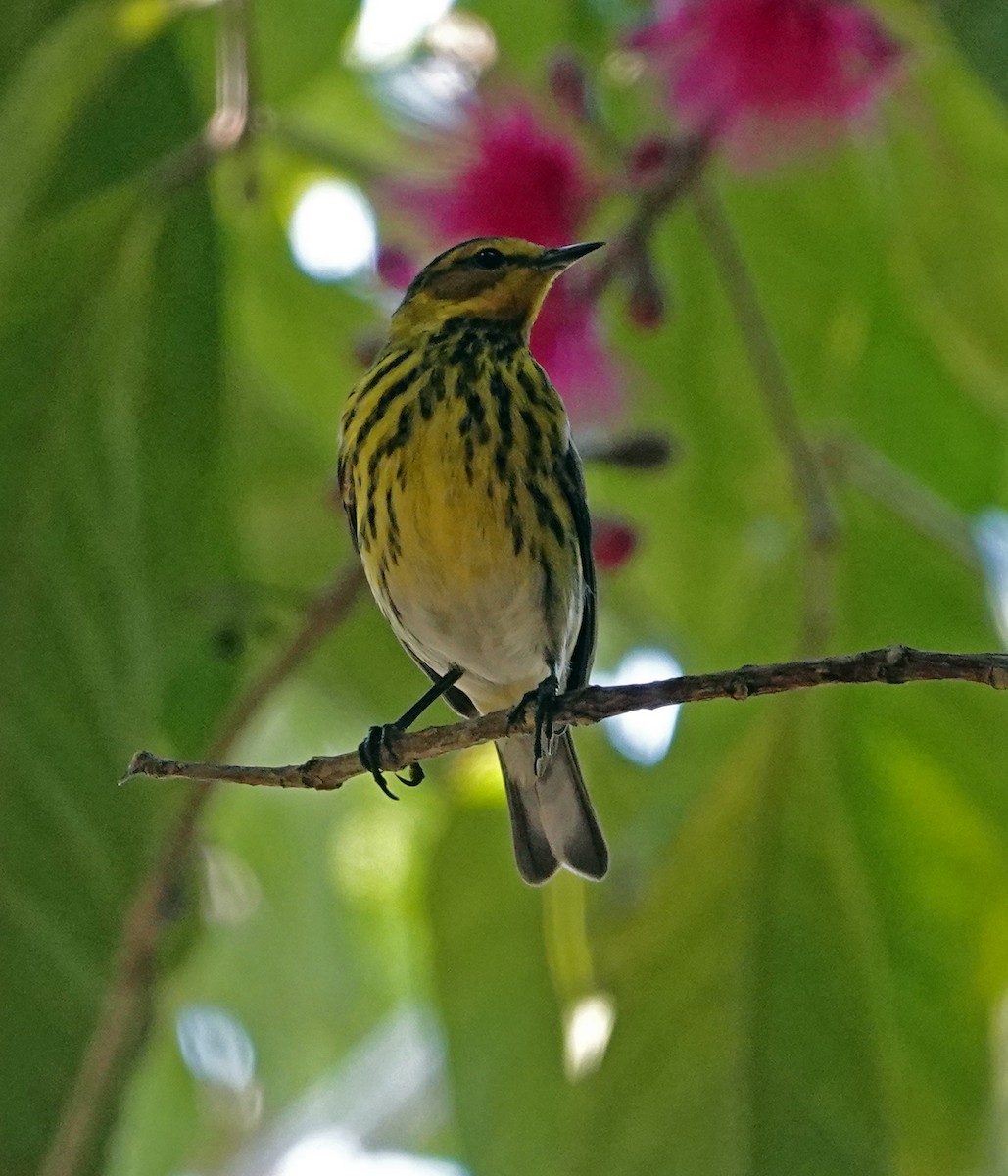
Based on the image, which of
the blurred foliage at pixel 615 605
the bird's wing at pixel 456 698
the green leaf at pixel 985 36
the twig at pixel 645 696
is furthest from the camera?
the bird's wing at pixel 456 698

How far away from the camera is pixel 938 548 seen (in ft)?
10.9

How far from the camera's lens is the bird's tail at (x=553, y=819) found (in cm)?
305

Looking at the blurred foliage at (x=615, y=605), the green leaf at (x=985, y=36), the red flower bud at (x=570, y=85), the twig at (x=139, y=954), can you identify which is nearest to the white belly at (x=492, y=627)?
the blurred foliage at (x=615, y=605)

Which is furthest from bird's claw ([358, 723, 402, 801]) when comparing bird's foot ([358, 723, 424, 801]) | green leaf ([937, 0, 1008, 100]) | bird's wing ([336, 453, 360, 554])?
green leaf ([937, 0, 1008, 100])

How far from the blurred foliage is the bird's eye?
26 centimetres

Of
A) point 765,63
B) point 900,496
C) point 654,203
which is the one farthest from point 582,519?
point 765,63

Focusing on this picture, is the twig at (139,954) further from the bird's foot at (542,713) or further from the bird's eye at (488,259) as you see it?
the bird's eye at (488,259)

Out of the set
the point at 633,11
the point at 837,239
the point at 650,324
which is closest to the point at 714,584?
the point at 837,239

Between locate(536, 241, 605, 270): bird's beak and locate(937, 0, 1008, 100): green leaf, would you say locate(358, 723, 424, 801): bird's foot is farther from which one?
locate(937, 0, 1008, 100): green leaf

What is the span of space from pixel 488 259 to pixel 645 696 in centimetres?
175

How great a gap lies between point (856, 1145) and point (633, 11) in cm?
220

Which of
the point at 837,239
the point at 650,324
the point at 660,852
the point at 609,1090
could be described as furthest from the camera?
the point at 837,239

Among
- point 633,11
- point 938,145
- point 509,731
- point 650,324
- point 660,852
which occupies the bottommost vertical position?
point 509,731

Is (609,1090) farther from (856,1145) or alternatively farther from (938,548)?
(938,548)
